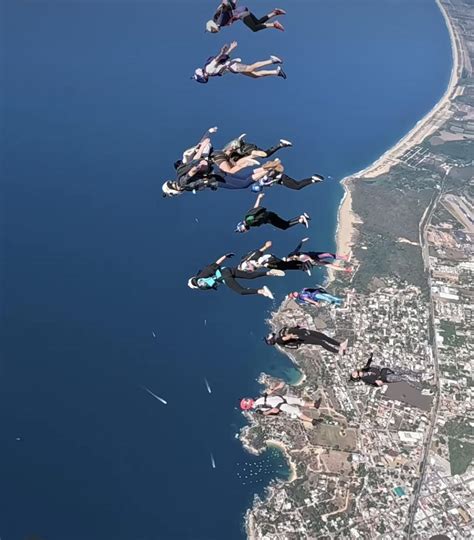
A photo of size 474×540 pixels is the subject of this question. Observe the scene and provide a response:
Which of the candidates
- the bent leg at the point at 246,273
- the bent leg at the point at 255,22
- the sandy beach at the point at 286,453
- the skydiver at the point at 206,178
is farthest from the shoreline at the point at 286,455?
the bent leg at the point at 255,22

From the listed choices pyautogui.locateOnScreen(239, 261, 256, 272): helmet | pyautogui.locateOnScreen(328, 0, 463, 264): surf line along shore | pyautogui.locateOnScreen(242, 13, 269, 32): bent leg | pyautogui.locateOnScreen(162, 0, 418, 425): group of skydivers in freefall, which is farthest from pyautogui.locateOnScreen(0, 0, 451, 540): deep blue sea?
pyautogui.locateOnScreen(242, 13, 269, 32): bent leg

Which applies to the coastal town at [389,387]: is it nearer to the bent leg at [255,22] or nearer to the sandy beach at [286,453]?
the sandy beach at [286,453]

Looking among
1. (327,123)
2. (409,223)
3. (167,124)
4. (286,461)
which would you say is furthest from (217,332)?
(327,123)

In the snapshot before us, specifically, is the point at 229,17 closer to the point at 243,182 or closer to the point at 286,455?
the point at 243,182

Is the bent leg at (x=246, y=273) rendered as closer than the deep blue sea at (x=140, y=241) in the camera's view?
Yes

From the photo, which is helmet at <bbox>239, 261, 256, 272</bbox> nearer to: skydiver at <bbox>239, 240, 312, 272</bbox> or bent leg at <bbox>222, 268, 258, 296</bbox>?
skydiver at <bbox>239, 240, 312, 272</bbox>

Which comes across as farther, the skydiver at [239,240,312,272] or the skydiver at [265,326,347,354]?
A: the skydiver at [265,326,347,354]

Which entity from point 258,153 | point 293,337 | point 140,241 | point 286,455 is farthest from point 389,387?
point 258,153
